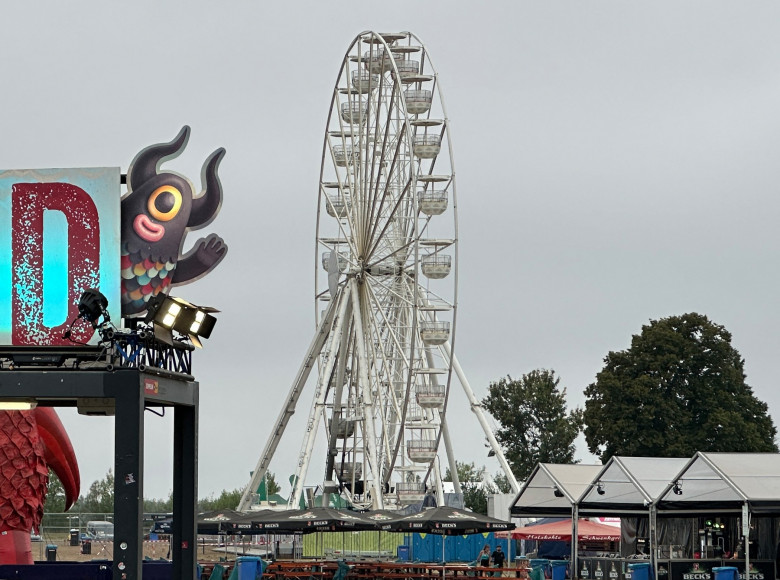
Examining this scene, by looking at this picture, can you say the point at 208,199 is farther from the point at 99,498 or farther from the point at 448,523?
Result: the point at 99,498

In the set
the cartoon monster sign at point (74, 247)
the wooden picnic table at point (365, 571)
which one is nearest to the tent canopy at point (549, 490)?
the wooden picnic table at point (365, 571)

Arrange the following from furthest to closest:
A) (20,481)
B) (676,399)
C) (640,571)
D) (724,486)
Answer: (676,399) → (640,571) → (724,486) → (20,481)

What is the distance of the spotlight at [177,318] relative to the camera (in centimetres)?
2552

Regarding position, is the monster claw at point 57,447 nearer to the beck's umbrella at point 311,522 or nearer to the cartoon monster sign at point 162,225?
the cartoon monster sign at point 162,225

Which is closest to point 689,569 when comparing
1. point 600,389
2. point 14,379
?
point 14,379

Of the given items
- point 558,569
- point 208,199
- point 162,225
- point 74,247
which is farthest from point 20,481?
point 558,569

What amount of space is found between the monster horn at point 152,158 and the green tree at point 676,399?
179 ft

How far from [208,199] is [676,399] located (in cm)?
5651

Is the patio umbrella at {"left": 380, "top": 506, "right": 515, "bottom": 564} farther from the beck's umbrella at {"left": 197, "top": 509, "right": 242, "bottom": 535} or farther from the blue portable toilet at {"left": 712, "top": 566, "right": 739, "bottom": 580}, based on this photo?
the blue portable toilet at {"left": 712, "top": 566, "right": 739, "bottom": 580}

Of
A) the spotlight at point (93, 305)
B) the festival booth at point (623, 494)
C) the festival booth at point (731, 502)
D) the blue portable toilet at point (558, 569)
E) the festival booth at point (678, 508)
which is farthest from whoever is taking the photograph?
the blue portable toilet at point (558, 569)

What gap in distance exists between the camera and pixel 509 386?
348ft

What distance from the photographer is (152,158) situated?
92.2 ft

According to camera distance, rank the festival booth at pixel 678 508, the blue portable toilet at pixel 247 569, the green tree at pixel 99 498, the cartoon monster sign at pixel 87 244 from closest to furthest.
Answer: the cartoon monster sign at pixel 87 244 < the festival booth at pixel 678 508 < the blue portable toilet at pixel 247 569 < the green tree at pixel 99 498

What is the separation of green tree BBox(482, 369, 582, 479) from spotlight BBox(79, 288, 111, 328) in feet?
263
